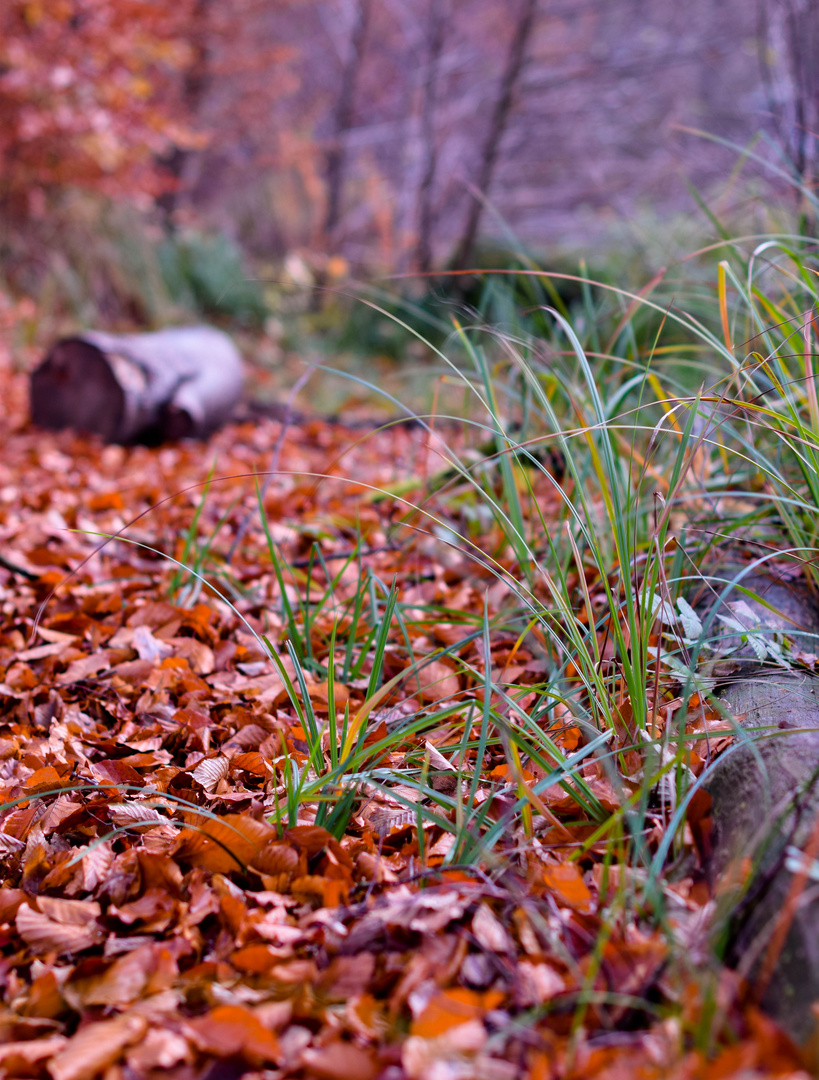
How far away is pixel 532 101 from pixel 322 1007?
24.3ft

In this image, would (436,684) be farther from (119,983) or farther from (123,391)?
(123,391)

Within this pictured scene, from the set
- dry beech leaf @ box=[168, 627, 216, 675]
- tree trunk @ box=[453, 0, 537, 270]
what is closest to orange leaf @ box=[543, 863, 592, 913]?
dry beech leaf @ box=[168, 627, 216, 675]

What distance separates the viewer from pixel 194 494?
2.66 m

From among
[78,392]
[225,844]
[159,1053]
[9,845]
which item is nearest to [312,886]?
[225,844]

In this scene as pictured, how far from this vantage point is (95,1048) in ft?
2.39

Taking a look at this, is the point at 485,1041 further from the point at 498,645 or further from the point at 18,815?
the point at 498,645

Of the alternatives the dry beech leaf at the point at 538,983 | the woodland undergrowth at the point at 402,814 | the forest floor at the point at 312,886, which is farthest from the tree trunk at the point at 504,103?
the dry beech leaf at the point at 538,983

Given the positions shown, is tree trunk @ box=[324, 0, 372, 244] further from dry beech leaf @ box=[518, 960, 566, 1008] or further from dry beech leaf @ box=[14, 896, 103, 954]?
dry beech leaf @ box=[518, 960, 566, 1008]

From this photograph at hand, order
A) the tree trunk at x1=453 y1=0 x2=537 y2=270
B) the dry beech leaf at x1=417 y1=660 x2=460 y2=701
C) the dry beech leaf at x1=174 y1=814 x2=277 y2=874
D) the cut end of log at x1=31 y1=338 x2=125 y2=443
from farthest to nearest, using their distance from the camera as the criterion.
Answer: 1. the tree trunk at x1=453 y1=0 x2=537 y2=270
2. the cut end of log at x1=31 y1=338 x2=125 y2=443
3. the dry beech leaf at x1=417 y1=660 x2=460 y2=701
4. the dry beech leaf at x1=174 y1=814 x2=277 y2=874

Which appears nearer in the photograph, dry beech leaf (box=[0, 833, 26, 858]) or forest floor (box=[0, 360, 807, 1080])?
forest floor (box=[0, 360, 807, 1080])

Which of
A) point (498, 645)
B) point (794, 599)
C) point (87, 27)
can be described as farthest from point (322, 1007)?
point (87, 27)

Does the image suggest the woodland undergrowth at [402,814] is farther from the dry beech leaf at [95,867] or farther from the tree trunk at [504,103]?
the tree trunk at [504,103]

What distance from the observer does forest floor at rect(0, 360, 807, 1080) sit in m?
0.71

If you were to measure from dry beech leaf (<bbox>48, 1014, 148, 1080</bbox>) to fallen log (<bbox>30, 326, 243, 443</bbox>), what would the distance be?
2997mm
